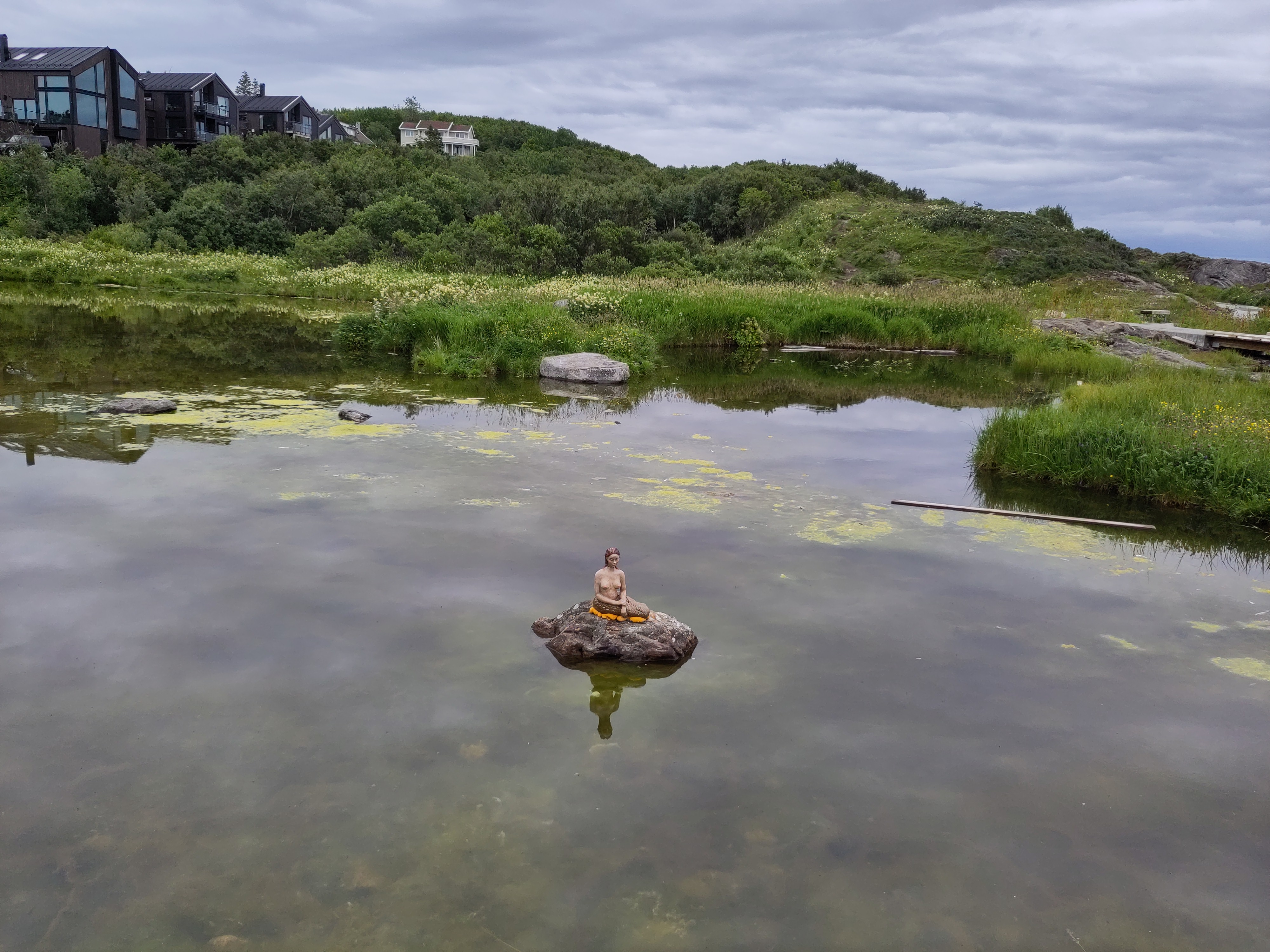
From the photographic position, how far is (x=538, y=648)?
6.80 metres

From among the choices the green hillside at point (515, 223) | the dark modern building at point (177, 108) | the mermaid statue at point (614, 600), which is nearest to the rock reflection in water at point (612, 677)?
the mermaid statue at point (614, 600)

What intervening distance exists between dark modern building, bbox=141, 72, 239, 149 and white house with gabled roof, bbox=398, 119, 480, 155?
109 ft

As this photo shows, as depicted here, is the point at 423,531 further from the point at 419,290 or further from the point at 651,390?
the point at 419,290

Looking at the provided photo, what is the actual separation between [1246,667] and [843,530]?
3.73 meters

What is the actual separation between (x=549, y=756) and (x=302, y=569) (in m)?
3.57

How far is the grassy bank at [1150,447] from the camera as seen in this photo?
11062 mm

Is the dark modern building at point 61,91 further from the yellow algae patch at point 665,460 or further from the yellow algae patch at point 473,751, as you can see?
the yellow algae patch at point 473,751

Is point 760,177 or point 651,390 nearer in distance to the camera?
point 651,390

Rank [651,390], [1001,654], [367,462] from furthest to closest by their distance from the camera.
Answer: [651,390], [367,462], [1001,654]

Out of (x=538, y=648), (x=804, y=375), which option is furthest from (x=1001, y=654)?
(x=804, y=375)

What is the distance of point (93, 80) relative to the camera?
5147cm

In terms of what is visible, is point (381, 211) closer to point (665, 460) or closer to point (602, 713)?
point (665, 460)

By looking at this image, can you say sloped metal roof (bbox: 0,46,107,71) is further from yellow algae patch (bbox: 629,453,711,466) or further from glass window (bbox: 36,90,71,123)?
yellow algae patch (bbox: 629,453,711,466)

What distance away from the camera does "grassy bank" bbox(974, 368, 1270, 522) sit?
36.3 ft
